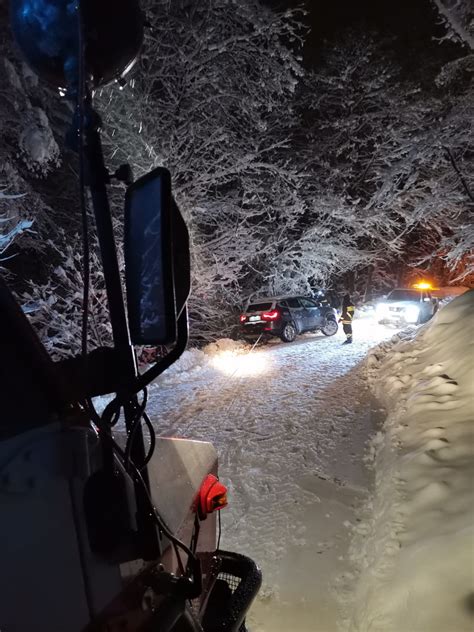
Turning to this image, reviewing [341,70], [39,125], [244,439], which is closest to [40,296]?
[39,125]

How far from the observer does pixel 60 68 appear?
153cm

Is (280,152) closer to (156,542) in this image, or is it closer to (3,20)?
(3,20)

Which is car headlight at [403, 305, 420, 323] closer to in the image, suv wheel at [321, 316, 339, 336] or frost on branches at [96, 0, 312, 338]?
suv wheel at [321, 316, 339, 336]

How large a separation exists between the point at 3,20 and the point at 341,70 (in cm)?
1545

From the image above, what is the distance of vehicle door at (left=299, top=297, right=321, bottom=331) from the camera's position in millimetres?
16438

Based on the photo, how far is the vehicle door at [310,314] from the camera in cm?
1644

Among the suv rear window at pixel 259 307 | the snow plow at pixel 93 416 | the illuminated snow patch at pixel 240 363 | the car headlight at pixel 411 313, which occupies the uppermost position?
the snow plow at pixel 93 416

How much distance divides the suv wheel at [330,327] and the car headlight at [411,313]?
296 cm

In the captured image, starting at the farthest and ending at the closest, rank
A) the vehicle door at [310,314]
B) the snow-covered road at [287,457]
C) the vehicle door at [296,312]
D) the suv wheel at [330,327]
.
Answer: the suv wheel at [330,327] < the vehicle door at [310,314] < the vehicle door at [296,312] < the snow-covered road at [287,457]

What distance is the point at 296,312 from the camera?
16000mm

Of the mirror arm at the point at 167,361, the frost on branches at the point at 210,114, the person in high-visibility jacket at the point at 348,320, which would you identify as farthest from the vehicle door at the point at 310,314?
the mirror arm at the point at 167,361

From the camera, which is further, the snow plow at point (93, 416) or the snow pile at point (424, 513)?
the snow pile at point (424, 513)

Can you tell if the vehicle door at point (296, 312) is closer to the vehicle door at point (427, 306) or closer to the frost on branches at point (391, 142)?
the frost on branches at point (391, 142)

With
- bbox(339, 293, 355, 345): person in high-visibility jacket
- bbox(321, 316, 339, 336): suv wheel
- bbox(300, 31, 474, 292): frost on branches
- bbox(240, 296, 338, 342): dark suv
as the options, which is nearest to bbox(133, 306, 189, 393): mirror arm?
bbox(339, 293, 355, 345): person in high-visibility jacket
